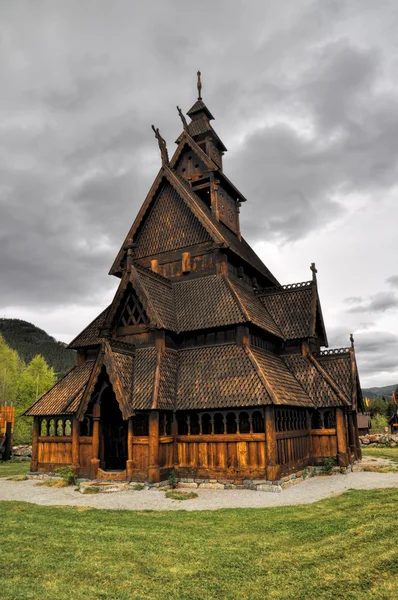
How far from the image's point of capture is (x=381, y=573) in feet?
24.2

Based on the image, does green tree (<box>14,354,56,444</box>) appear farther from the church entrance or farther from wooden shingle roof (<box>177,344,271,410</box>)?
wooden shingle roof (<box>177,344,271,410</box>)

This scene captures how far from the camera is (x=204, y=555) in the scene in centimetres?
884

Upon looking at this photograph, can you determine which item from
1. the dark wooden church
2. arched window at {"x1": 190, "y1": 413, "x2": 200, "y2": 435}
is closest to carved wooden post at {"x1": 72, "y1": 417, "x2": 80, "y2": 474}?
the dark wooden church

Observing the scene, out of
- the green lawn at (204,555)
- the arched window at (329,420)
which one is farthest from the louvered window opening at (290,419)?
the green lawn at (204,555)

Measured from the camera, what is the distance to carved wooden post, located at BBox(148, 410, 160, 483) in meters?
18.8

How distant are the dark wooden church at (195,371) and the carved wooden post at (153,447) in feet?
0.13

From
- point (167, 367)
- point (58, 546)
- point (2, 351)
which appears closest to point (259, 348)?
point (167, 367)

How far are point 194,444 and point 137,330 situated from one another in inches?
247

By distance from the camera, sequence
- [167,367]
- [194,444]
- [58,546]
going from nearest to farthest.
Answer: [58,546] < [194,444] < [167,367]

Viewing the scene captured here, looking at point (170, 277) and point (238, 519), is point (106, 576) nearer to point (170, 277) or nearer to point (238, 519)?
point (238, 519)

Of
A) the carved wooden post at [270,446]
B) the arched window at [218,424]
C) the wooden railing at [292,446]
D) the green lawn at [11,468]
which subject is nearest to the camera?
the carved wooden post at [270,446]

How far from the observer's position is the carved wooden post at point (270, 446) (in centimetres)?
1822

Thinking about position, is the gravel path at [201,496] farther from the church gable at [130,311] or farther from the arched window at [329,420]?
the church gable at [130,311]

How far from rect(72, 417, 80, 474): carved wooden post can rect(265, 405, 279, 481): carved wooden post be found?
28.5 feet
